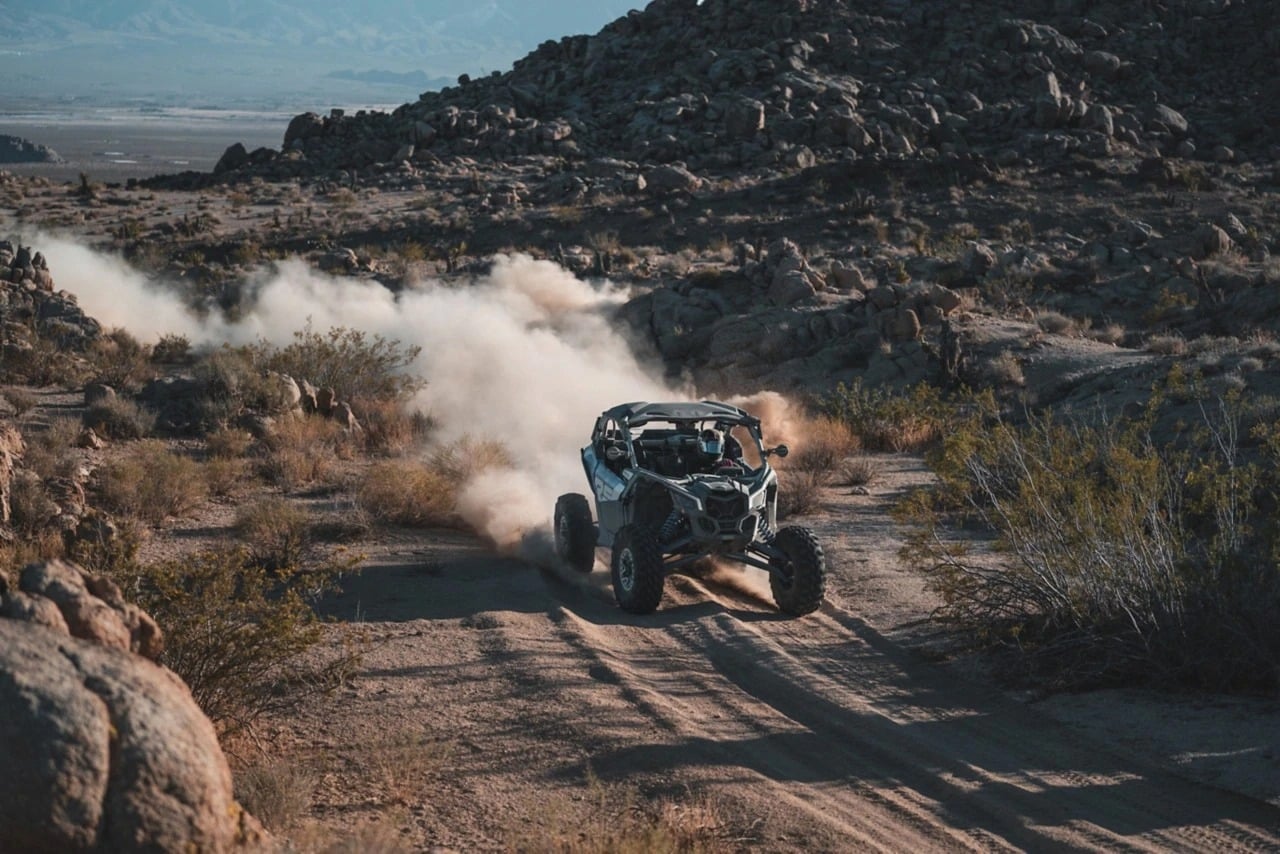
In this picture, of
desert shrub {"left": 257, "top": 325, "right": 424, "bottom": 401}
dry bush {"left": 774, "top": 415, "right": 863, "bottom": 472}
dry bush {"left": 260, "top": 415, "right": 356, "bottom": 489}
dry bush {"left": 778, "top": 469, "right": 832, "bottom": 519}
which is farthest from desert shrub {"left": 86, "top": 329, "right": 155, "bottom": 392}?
dry bush {"left": 778, "top": 469, "right": 832, "bottom": 519}

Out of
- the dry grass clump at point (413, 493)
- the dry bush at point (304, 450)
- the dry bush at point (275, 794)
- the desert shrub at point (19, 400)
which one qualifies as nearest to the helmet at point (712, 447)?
the dry grass clump at point (413, 493)

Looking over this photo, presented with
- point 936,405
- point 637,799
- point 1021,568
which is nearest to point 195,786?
point 637,799

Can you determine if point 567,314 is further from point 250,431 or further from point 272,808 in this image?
point 272,808

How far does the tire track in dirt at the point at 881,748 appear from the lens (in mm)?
7770

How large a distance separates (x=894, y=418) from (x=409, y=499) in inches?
351

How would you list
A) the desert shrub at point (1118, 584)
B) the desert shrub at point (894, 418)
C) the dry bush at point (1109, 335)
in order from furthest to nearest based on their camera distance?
1. the dry bush at point (1109, 335)
2. the desert shrub at point (894, 418)
3. the desert shrub at point (1118, 584)

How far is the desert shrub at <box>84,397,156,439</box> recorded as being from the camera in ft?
63.4

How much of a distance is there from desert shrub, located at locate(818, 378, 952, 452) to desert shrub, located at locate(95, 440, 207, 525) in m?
9.91

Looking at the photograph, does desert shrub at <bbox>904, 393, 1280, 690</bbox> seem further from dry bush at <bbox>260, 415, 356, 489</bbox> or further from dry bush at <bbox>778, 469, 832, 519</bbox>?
dry bush at <bbox>260, 415, 356, 489</bbox>

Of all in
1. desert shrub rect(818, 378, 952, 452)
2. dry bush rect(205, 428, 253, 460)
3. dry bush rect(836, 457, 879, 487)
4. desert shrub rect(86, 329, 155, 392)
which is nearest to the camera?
dry bush rect(836, 457, 879, 487)

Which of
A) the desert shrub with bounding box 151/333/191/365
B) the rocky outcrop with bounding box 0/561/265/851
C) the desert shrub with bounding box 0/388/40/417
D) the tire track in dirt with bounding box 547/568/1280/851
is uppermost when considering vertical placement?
the rocky outcrop with bounding box 0/561/265/851

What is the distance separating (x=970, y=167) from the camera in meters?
46.1

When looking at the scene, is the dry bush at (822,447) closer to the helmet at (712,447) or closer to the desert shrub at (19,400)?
the helmet at (712,447)

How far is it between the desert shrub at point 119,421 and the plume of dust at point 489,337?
4.14m
